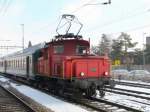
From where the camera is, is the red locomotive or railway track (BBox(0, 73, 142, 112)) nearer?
railway track (BBox(0, 73, 142, 112))

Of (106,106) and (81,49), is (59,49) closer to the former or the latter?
(81,49)

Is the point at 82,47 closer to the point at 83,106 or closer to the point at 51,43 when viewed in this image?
the point at 51,43

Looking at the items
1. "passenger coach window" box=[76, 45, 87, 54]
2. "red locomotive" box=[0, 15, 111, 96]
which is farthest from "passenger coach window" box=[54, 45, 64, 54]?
"passenger coach window" box=[76, 45, 87, 54]

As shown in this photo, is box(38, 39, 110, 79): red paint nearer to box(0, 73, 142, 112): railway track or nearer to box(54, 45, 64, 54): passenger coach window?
box(54, 45, 64, 54): passenger coach window

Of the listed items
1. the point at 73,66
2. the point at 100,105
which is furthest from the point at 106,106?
the point at 73,66

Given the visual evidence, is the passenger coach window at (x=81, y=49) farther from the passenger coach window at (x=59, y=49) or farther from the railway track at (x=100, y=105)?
the railway track at (x=100, y=105)

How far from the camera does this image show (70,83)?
722 inches

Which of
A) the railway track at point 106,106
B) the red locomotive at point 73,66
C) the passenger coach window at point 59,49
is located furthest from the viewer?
the passenger coach window at point 59,49

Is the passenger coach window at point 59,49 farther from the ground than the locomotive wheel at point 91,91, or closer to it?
farther from the ground

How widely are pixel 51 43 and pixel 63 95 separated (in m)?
2.71

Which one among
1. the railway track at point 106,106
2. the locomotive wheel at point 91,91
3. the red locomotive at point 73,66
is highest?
the red locomotive at point 73,66

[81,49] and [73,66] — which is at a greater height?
[81,49]

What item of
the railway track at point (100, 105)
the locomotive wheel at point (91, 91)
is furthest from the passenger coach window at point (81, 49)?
the railway track at point (100, 105)

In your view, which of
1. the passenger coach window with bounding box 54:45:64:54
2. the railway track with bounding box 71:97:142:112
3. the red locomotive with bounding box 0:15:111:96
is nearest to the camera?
the railway track with bounding box 71:97:142:112
